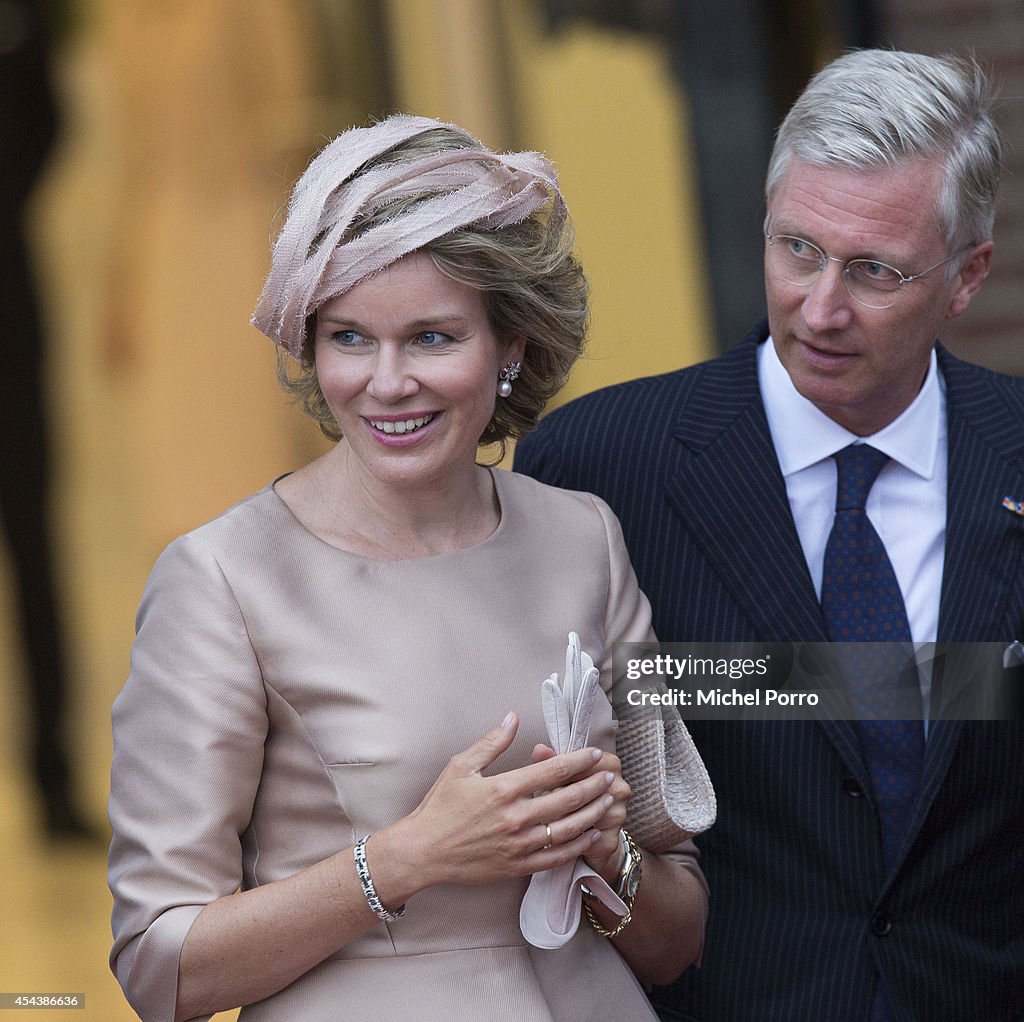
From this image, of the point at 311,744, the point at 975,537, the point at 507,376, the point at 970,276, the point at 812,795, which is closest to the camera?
the point at 311,744

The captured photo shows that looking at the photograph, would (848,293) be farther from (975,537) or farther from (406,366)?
(406,366)

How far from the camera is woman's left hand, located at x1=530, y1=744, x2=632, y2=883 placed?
6.87 feet

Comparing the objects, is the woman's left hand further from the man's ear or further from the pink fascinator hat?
the man's ear

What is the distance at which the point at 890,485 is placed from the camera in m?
2.86

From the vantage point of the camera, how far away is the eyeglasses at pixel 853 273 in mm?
2746

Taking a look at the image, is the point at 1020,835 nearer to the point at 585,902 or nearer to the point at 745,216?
the point at 585,902

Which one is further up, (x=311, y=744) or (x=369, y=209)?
(x=369, y=209)

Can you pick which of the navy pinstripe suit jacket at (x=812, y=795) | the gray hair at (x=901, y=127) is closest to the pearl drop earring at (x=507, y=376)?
the navy pinstripe suit jacket at (x=812, y=795)

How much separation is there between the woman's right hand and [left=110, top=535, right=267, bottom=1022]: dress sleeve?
22 centimetres

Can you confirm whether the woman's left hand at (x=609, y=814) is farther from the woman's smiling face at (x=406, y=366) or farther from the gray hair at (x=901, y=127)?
the gray hair at (x=901, y=127)

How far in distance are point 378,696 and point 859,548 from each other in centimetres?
102

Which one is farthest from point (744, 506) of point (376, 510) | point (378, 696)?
point (378, 696)

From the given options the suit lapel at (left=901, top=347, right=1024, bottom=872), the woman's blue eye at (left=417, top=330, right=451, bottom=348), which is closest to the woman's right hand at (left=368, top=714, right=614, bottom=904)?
the woman's blue eye at (left=417, top=330, right=451, bottom=348)

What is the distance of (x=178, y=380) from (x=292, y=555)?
7.00ft
